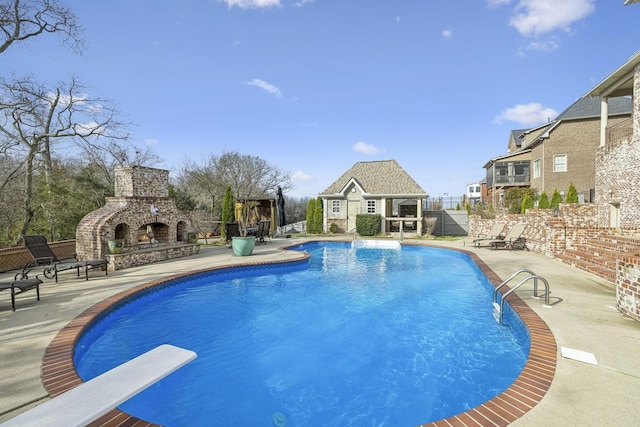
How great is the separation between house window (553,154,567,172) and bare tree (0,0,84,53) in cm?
3306

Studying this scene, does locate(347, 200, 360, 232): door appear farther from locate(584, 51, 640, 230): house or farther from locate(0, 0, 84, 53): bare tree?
locate(0, 0, 84, 53): bare tree

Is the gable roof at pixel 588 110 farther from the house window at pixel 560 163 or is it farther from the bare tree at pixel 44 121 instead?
the bare tree at pixel 44 121

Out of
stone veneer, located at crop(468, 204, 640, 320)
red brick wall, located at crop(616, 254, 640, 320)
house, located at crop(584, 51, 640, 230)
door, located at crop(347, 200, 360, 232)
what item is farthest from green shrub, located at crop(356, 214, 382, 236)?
red brick wall, located at crop(616, 254, 640, 320)

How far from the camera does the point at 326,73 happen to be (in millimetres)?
17250

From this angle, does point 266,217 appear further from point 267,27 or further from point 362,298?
point 362,298

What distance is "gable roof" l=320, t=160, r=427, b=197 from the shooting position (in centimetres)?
2329

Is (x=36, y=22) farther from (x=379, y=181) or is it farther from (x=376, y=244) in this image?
(x=379, y=181)

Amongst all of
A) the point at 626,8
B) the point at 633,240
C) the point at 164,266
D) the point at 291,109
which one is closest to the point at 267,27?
the point at 291,109

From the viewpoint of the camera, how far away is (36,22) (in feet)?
39.7

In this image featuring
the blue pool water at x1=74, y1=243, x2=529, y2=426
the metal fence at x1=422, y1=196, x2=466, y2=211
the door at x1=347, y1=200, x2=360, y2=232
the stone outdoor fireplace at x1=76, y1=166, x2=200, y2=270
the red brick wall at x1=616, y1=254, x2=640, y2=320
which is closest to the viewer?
the blue pool water at x1=74, y1=243, x2=529, y2=426

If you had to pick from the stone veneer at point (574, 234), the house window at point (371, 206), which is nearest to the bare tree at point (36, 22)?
the house window at point (371, 206)

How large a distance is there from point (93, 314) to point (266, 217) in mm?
19309

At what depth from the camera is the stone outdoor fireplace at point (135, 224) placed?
10155mm

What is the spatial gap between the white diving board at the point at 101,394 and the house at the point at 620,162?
14783 mm
